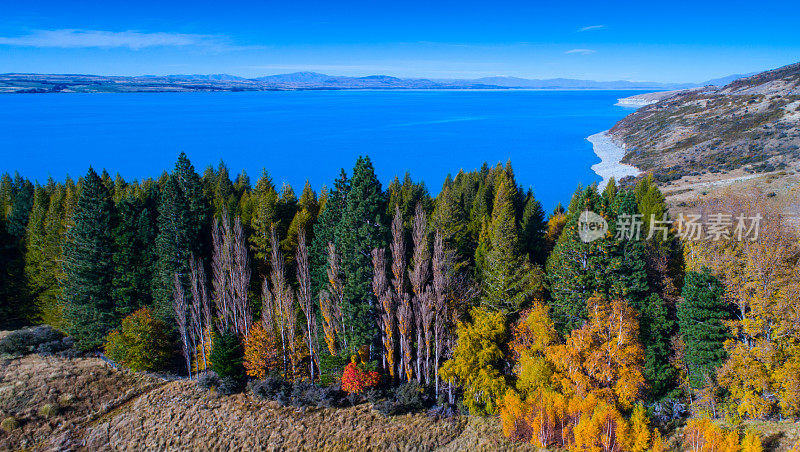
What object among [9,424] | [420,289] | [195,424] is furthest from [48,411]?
[420,289]

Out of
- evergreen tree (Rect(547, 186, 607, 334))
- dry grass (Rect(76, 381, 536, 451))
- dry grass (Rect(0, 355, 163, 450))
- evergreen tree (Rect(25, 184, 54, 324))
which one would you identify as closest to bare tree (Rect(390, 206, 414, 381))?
dry grass (Rect(76, 381, 536, 451))

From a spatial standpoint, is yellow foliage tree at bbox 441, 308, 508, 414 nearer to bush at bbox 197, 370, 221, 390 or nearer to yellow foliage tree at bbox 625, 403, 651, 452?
yellow foliage tree at bbox 625, 403, 651, 452

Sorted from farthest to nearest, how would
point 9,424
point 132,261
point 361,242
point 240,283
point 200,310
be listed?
point 132,261
point 200,310
point 240,283
point 361,242
point 9,424

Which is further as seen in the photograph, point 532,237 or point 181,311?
point 532,237

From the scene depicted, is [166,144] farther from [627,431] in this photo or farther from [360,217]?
[627,431]

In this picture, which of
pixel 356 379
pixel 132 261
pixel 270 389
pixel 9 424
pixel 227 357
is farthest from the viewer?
pixel 132 261

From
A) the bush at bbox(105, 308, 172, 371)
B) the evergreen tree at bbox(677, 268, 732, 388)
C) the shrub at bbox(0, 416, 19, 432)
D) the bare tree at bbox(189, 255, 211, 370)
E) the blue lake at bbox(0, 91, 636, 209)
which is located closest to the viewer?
the evergreen tree at bbox(677, 268, 732, 388)

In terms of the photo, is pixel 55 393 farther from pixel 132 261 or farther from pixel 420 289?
pixel 420 289
